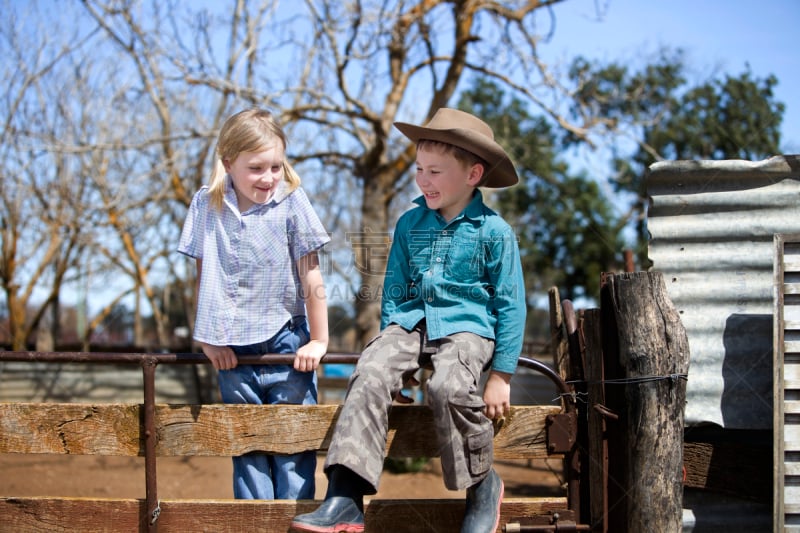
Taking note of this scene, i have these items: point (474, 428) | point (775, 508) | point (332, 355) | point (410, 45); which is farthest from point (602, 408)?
point (410, 45)

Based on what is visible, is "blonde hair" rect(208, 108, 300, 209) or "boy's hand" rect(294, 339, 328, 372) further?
"blonde hair" rect(208, 108, 300, 209)

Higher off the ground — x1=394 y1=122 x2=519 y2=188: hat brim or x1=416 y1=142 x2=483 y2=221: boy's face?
x1=394 y1=122 x2=519 y2=188: hat brim

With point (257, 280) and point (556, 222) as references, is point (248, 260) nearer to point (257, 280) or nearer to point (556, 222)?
point (257, 280)

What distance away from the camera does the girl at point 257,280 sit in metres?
2.80

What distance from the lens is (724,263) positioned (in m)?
3.45

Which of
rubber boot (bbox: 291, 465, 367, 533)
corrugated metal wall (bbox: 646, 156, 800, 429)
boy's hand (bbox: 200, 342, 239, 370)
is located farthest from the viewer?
corrugated metal wall (bbox: 646, 156, 800, 429)

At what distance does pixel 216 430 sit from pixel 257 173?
1.08 metres

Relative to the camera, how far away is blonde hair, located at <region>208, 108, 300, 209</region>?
112 inches

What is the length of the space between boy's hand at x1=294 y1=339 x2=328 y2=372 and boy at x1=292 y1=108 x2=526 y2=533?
0.68ft

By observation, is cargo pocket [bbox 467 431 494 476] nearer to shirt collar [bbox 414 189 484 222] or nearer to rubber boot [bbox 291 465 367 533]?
rubber boot [bbox 291 465 367 533]

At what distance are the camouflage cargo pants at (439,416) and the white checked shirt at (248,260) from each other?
0.51m

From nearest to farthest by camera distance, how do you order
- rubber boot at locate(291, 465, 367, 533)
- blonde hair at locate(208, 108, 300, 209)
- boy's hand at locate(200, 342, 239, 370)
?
rubber boot at locate(291, 465, 367, 533)
boy's hand at locate(200, 342, 239, 370)
blonde hair at locate(208, 108, 300, 209)

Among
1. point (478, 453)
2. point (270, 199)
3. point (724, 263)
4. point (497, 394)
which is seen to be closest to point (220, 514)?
point (478, 453)

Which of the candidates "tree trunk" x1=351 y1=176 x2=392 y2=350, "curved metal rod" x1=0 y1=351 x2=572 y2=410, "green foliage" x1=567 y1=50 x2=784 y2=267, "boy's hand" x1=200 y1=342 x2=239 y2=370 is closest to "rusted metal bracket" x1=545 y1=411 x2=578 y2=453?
"curved metal rod" x1=0 y1=351 x2=572 y2=410
